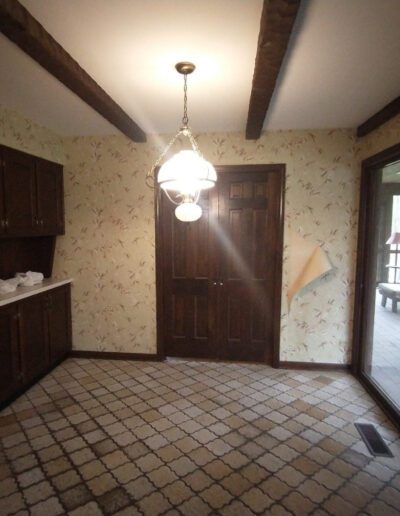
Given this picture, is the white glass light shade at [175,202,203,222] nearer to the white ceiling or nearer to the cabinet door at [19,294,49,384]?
the white ceiling

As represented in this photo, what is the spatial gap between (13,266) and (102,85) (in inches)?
78.6

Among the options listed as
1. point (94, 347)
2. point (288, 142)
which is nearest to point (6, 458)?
point (94, 347)

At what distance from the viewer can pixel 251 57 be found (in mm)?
1884

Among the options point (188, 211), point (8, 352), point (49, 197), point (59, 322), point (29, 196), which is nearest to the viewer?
point (188, 211)

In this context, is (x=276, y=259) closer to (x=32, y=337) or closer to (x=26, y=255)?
(x=32, y=337)

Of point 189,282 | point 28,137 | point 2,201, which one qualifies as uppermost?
point 28,137

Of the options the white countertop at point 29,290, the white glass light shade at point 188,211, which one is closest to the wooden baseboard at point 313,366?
the white glass light shade at point 188,211

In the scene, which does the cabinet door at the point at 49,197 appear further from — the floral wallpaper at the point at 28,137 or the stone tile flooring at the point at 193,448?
the stone tile flooring at the point at 193,448

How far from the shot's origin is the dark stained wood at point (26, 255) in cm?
304

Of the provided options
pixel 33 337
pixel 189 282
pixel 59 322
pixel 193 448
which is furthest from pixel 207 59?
pixel 59 322

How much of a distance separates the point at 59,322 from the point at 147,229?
1399 mm

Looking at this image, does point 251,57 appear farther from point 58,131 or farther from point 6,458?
point 6,458

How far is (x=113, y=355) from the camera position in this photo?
3629 mm

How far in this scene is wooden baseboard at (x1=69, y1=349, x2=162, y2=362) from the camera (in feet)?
11.8
